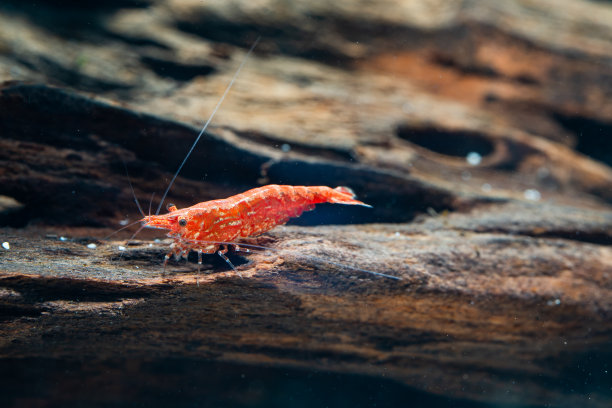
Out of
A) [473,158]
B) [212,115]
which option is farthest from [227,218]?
[473,158]

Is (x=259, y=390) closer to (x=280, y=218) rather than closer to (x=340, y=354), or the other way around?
(x=340, y=354)

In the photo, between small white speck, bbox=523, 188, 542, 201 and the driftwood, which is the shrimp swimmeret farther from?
small white speck, bbox=523, 188, 542, 201

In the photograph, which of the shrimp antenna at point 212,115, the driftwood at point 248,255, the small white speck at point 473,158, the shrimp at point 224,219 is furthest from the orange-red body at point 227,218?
the small white speck at point 473,158

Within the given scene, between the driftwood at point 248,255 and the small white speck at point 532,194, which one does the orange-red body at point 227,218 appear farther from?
the small white speck at point 532,194

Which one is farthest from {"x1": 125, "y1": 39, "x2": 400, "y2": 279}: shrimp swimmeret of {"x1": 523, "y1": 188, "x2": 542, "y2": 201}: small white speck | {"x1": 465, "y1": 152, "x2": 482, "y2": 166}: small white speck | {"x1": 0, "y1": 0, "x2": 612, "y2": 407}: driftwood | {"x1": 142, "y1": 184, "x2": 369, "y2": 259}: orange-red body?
{"x1": 465, "y1": 152, "x2": 482, "y2": 166}: small white speck

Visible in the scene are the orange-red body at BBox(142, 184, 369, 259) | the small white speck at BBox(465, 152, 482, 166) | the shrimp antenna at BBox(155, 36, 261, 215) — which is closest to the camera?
the orange-red body at BBox(142, 184, 369, 259)

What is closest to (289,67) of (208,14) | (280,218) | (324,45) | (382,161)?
(324,45)

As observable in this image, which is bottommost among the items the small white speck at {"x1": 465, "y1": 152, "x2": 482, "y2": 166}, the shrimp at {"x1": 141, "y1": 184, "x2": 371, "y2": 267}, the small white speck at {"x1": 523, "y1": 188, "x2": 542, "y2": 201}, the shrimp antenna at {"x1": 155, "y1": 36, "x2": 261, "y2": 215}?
the small white speck at {"x1": 523, "y1": 188, "x2": 542, "y2": 201}
